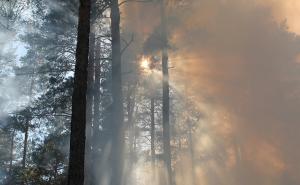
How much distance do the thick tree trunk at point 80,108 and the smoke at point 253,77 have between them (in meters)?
17.3

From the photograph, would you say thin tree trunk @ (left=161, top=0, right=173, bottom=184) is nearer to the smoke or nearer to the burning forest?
the burning forest

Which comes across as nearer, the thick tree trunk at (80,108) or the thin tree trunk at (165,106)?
the thick tree trunk at (80,108)

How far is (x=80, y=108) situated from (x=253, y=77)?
22168 millimetres

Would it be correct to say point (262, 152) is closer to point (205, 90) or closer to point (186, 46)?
point (205, 90)

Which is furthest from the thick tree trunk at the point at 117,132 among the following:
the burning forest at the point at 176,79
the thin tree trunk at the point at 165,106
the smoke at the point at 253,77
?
the smoke at the point at 253,77

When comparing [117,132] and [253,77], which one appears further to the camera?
[253,77]

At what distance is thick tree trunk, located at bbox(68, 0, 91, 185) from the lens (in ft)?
30.7

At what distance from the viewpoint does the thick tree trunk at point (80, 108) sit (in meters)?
9.36

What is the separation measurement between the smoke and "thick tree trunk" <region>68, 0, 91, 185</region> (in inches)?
681

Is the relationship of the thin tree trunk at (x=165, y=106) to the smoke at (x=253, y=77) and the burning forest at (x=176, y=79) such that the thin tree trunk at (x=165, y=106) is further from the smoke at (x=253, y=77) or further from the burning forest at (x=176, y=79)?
the smoke at (x=253, y=77)

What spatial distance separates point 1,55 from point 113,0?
17.4 m

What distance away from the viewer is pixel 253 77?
29891 millimetres

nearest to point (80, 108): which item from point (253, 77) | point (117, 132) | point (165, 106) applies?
point (117, 132)

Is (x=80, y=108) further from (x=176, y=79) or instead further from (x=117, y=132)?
(x=176, y=79)
